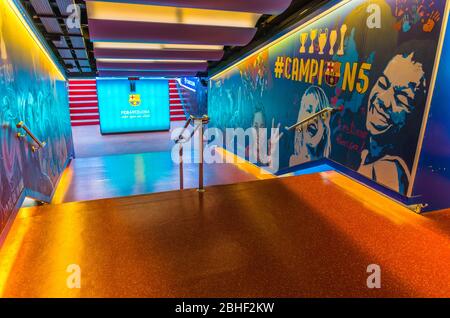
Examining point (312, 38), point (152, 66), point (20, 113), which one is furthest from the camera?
point (152, 66)

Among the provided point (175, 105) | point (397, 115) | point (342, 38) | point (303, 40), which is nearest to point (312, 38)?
point (303, 40)

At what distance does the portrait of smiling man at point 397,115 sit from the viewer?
2.27m

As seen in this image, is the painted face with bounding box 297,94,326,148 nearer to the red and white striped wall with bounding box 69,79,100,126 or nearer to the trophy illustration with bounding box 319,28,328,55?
the trophy illustration with bounding box 319,28,328,55

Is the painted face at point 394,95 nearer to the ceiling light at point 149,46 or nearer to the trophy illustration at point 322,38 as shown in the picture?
the trophy illustration at point 322,38

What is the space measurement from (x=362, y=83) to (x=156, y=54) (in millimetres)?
4316

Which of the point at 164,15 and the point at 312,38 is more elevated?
the point at 164,15

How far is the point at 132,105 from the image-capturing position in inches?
476

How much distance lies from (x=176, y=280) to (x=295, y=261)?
2.49 ft

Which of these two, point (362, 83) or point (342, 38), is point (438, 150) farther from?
point (342, 38)

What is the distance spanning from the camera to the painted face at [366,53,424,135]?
2.32 m

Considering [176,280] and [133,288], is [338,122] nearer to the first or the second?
[176,280]

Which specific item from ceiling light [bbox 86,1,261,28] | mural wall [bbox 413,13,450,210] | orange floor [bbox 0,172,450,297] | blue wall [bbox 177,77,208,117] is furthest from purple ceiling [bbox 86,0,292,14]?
blue wall [bbox 177,77,208,117]

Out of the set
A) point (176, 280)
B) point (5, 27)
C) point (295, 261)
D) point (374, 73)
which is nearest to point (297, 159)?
point (374, 73)

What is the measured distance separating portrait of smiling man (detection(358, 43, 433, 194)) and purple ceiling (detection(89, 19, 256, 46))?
2407mm
